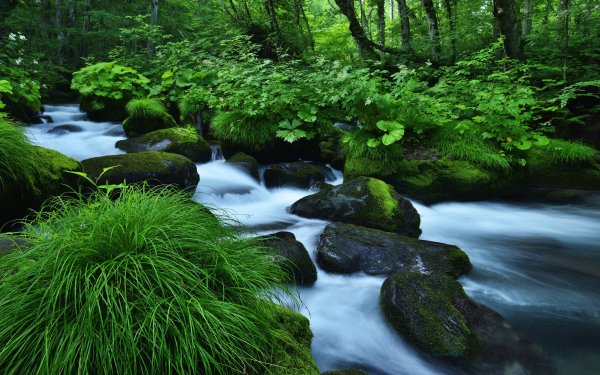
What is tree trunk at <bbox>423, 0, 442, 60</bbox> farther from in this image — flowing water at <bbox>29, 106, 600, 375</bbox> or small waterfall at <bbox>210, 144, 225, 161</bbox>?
small waterfall at <bbox>210, 144, 225, 161</bbox>

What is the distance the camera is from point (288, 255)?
388 centimetres

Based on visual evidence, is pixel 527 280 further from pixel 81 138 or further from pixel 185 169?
pixel 81 138

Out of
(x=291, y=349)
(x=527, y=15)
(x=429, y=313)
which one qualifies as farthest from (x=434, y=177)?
(x=527, y=15)

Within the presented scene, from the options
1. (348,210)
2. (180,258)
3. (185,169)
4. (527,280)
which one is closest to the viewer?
Result: (180,258)

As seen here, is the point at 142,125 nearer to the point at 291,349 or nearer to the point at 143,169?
the point at 143,169

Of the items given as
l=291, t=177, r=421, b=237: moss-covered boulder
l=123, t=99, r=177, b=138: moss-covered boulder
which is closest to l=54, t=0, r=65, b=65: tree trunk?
l=123, t=99, r=177, b=138: moss-covered boulder

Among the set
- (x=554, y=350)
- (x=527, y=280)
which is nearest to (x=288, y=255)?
(x=554, y=350)

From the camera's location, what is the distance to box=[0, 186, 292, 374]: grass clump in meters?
1.50

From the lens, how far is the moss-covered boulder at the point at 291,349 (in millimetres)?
1873

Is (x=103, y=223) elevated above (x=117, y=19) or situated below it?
below

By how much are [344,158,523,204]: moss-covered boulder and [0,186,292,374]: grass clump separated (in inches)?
205

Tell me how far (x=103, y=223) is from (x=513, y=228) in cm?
618

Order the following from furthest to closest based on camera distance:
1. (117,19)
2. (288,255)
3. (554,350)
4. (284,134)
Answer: (117,19)
(284,134)
(288,255)
(554,350)

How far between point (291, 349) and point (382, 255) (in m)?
2.41
